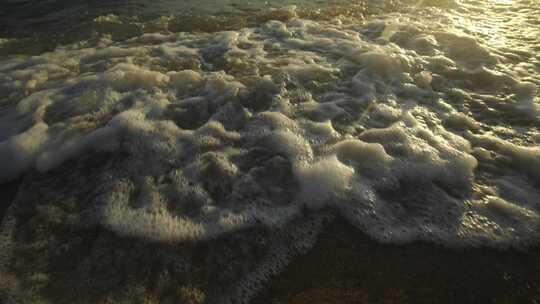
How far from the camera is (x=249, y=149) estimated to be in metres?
3.04

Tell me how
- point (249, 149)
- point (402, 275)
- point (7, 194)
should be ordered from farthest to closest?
1. point (249, 149)
2. point (7, 194)
3. point (402, 275)

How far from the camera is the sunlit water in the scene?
2.27 meters

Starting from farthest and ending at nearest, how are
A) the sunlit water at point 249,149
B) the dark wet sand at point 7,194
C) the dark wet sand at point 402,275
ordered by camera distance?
the dark wet sand at point 7,194, the sunlit water at point 249,149, the dark wet sand at point 402,275

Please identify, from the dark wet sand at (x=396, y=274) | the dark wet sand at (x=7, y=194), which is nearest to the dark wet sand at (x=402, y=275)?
the dark wet sand at (x=396, y=274)

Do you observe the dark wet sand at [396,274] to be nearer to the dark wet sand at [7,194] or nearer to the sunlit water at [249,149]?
the sunlit water at [249,149]

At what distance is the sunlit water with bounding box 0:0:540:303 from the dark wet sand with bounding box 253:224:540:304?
0.31 ft

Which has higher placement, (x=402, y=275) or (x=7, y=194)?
(x=402, y=275)

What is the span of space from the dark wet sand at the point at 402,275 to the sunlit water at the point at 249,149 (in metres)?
0.09

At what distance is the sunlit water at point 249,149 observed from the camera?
7.44 ft

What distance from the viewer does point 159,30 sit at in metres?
5.73

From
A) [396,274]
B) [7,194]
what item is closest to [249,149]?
[396,274]

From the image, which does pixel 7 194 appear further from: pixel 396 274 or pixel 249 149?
pixel 396 274

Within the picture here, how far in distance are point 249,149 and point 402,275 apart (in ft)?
5.03

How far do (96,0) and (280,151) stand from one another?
624 cm
